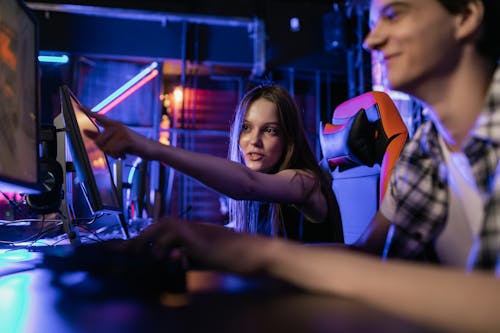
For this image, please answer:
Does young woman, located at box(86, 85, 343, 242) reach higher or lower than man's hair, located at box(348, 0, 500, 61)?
lower

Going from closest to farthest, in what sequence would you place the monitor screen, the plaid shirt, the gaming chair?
the plaid shirt < the monitor screen < the gaming chair

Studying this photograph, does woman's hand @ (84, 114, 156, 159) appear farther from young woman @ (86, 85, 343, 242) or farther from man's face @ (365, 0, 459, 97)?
man's face @ (365, 0, 459, 97)

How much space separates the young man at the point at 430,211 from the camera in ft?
1.11

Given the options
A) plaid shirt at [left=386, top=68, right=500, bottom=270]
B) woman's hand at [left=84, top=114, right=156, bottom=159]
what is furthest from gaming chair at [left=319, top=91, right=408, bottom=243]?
woman's hand at [left=84, top=114, right=156, bottom=159]

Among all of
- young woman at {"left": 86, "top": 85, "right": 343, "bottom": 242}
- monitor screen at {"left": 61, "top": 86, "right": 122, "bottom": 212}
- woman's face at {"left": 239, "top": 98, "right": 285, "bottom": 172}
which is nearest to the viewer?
young woman at {"left": 86, "top": 85, "right": 343, "bottom": 242}

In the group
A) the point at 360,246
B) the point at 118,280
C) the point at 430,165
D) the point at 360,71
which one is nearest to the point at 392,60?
the point at 430,165

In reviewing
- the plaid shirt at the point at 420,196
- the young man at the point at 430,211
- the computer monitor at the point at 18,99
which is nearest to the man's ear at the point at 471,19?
the young man at the point at 430,211

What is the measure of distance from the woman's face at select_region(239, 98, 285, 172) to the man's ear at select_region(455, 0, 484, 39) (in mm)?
903

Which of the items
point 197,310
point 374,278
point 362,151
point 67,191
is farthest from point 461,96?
point 67,191

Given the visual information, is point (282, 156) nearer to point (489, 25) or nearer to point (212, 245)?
point (489, 25)

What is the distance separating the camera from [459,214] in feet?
2.36

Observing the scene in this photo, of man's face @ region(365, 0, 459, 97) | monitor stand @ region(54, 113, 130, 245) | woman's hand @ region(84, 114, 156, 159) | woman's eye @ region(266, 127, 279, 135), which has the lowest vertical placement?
monitor stand @ region(54, 113, 130, 245)

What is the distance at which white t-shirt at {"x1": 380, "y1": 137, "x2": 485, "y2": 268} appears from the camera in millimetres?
678

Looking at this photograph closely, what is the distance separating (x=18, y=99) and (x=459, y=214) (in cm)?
90
